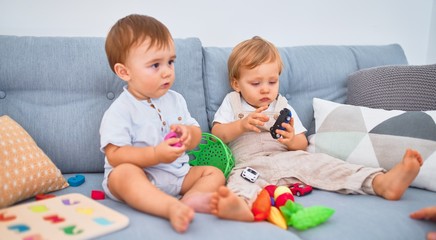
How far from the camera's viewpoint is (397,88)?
1.60 metres

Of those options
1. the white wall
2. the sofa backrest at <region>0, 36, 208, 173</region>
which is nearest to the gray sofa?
the sofa backrest at <region>0, 36, 208, 173</region>

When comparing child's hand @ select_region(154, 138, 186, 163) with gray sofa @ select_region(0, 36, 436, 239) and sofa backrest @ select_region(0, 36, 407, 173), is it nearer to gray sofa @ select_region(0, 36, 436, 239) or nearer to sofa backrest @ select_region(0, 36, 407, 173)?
gray sofa @ select_region(0, 36, 436, 239)

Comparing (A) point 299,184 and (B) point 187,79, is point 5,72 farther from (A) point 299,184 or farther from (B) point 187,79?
(A) point 299,184

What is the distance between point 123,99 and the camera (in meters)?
1.30

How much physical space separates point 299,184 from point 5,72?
1154mm

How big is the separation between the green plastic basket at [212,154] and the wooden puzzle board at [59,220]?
578mm

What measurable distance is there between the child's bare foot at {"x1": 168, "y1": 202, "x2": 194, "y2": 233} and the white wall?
1221 millimetres

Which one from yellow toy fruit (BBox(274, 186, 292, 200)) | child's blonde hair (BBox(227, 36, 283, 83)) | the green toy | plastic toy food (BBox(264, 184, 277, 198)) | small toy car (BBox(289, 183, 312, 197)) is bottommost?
small toy car (BBox(289, 183, 312, 197))

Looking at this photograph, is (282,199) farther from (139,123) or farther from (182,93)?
(182,93)

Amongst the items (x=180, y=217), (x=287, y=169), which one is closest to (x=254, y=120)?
(x=287, y=169)

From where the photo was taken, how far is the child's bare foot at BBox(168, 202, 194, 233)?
0.94 m

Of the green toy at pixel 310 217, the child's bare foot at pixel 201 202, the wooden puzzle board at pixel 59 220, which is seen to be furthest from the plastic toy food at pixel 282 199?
the wooden puzzle board at pixel 59 220

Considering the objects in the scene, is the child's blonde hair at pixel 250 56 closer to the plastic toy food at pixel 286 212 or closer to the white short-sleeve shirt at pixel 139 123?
the white short-sleeve shirt at pixel 139 123

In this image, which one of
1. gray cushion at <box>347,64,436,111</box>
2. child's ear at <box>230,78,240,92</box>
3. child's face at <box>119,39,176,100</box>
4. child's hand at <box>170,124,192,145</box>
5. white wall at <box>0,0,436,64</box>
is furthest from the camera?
white wall at <box>0,0,436,64</box>
